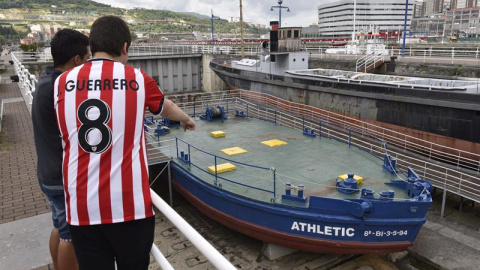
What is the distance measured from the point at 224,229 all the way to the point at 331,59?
83.3ft

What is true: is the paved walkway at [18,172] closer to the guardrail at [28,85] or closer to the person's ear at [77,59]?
the guardrail at [28,85]

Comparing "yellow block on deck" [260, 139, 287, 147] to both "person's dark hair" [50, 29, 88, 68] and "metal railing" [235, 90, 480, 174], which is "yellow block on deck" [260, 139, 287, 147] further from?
"person's dark hair" [50, 29, 88, 68]

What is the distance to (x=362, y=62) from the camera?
27.3m

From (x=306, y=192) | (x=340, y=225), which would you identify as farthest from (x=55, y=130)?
(x=306, y=192)

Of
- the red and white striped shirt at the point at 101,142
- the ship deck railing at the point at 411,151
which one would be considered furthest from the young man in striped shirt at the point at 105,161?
the ship deck railing at the point at 411,151

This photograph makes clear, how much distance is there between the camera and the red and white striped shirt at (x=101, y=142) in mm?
2180

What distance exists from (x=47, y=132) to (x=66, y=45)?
32.1 inches

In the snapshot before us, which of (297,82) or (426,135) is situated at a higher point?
(297,82)

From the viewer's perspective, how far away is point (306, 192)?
8781 mm

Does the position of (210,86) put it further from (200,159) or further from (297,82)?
(200,159)

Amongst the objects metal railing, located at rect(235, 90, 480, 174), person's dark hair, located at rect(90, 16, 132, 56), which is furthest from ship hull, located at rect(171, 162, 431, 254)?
person's dark hair, located at rect(90, 16, 132, 56)

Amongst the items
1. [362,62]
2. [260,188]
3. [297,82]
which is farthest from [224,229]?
[362,62]

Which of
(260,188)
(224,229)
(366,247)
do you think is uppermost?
(260,188)

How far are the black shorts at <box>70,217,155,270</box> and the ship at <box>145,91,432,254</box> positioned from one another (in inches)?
218
